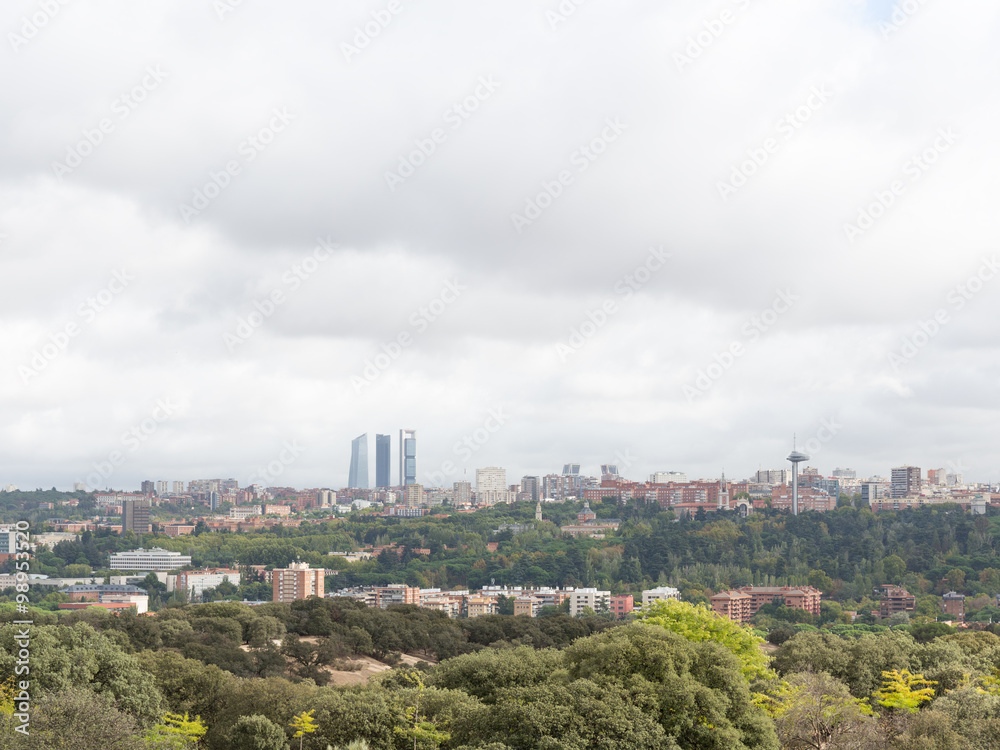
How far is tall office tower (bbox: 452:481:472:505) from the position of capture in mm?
179825

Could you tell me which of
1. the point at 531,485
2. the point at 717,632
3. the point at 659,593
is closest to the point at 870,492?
the point at 531,485

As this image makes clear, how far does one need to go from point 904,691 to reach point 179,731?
48.9ft

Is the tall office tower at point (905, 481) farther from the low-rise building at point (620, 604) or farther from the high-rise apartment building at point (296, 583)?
the high-rise apartment building at point (296, 583)

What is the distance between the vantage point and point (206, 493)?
199 m

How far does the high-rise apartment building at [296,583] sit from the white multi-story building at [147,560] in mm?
29699

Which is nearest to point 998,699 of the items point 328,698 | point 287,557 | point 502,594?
point 328,698

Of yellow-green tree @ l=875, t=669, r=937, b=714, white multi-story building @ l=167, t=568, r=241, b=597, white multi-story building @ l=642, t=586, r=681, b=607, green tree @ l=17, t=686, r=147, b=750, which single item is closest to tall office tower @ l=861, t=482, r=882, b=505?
white multi-story building @ l=642, t=586, r=681, b=607

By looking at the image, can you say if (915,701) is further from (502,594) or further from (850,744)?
(502,594)

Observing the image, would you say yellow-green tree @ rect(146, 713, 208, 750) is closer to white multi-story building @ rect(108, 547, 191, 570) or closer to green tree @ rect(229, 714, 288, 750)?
green tree @ rect(229, 714, 288, 750)

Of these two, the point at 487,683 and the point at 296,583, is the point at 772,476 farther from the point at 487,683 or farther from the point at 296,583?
the point at 487,683

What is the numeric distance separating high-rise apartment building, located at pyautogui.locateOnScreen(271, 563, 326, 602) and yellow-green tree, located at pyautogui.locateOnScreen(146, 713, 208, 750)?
60881 mm

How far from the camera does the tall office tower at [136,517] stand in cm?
13688

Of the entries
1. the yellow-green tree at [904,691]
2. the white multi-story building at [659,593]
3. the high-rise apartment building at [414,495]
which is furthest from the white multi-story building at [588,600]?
the high-rise apartment building at [414,495]

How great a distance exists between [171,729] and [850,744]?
1307cm
